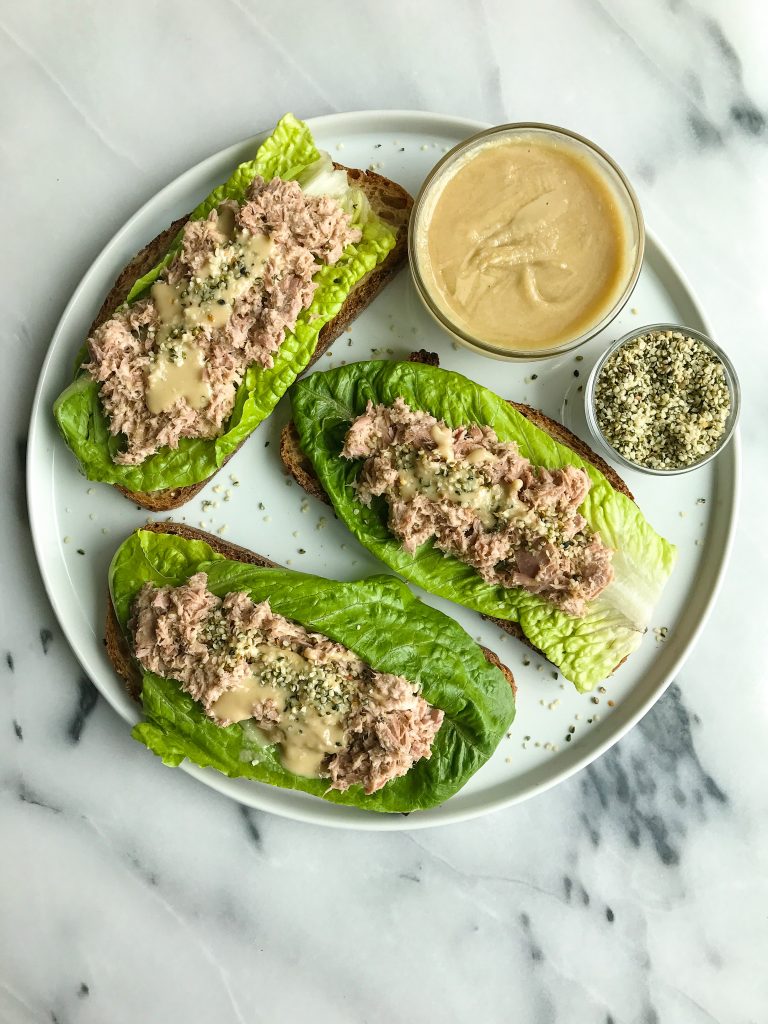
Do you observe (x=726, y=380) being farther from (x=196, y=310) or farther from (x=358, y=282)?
(x=196, y=310)

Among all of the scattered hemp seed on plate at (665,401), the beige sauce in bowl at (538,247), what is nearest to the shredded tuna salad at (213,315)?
the beige sauce in bowl at (538,247)

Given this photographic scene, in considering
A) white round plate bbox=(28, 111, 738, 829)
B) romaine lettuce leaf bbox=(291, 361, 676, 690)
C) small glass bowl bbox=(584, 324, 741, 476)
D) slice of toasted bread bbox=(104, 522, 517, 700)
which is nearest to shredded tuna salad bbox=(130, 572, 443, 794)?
slice of toasted bread bbox=(104, 522, 517, 700)

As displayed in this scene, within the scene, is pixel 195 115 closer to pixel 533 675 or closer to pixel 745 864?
pixel 533 675

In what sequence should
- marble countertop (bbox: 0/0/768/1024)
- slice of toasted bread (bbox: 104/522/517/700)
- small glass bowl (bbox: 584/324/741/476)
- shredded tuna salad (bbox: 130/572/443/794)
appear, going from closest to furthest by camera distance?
shredded tuna salad (bbox: 130/572/443/794) < small glass bowl (bbox: 584/324/741/476) < slice of toasted bread (bbox: 104/522/517/700) < marble countertop (bbox: 0/0/768/1024)

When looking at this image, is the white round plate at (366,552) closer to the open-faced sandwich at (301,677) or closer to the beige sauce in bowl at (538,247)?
the open-faced sandwich at (301,677)

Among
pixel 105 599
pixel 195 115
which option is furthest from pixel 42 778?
pixel 195 115

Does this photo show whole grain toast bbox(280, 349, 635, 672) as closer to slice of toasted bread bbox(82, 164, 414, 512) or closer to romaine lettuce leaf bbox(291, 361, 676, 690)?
romaine lettuce leaf bbox(291, 361, 676, 690)
